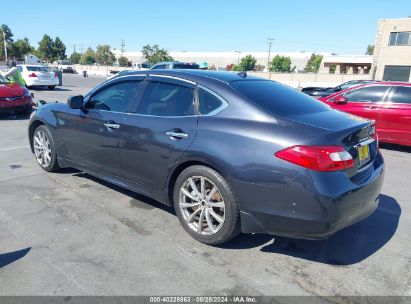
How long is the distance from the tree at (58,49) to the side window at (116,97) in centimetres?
10065

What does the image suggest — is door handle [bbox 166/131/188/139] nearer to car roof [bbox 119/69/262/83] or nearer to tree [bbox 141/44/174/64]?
car roof [bbox 119/69/262/83]

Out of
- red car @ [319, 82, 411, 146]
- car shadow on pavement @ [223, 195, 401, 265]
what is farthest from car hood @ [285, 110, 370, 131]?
red car @ [319, 82, 411, 146]

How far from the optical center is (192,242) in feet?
11.8

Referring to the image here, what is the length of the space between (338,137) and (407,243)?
5.15 ft

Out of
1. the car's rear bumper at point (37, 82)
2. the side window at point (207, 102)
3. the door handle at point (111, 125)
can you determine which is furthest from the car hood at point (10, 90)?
the car's rear bumper at point (37, 82)

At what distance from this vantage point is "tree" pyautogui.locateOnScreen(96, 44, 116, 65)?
109650 mm

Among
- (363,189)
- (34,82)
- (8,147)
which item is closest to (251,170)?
(363,189)

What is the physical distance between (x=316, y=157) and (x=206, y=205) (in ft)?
3.78

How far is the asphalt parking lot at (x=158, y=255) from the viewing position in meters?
2.88

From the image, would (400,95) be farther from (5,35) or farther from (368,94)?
(5,35)

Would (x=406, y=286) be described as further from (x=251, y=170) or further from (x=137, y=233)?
(x=137, y=233)

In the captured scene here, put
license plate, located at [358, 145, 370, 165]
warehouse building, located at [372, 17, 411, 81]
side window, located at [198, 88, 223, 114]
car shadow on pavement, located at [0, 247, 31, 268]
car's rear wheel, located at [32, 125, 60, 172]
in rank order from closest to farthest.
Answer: car shadow on pavement, located at [0, 247, 31, 268] → license plate, located at [358, 145, 370, 165] → side window, located at [198, 88, 223, 114] → car's rear wheel, located at [32, 125, 60, 172] → warehouse building, located at [372, 17, 411, 81]

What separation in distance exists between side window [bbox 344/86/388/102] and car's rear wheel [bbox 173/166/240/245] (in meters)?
6.47

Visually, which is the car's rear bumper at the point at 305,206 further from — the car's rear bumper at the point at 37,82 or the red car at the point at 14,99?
the car's rear bumper at the point at 37,82
